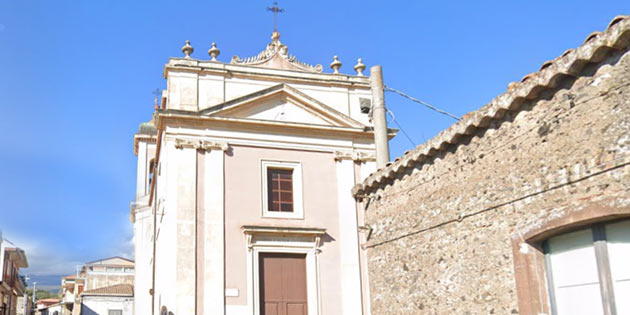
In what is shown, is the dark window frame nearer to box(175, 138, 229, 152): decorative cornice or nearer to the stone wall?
box(175, 138, 229, 152): decorative cornice

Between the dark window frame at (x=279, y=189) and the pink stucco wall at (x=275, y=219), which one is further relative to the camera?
the dark window frame at (x=279, y=189)

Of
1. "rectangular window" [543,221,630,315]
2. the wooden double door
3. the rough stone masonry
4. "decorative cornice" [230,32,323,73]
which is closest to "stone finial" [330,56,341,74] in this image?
"decorative cornice" [230,32,323,73]

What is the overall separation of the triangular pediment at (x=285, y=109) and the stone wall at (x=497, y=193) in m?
6.90

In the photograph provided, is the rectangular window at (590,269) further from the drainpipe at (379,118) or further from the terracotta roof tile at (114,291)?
the terracotta roof tile at (114,291)

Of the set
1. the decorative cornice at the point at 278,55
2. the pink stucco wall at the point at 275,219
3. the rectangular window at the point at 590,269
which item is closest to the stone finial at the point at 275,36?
the decorative cornice at the point at 278,55

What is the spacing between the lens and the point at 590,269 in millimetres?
7945

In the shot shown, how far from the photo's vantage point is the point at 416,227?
36.3 ft

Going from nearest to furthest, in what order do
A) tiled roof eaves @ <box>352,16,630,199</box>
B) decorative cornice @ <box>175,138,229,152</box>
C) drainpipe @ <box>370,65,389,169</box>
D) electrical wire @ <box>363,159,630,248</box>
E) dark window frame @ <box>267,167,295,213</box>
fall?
tiled roof eaves @ <box>352,16,630,199</box>
electrical wire @ <box>363,159,630,248</box>
drainpipe @ <box>370,65,389,169</box>
decorative cornice @ <box>175,138,229,152</box>
dark window frame @ <box>267,167,295,213</box>

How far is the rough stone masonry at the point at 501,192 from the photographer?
7531 millimetres

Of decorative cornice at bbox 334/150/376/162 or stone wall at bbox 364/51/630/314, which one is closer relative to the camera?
stone wall at bbox 364/51/630/314

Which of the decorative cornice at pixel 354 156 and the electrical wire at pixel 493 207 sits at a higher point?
the decorative cornice at pixel 354 156

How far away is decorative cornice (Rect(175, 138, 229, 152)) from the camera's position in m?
17.4

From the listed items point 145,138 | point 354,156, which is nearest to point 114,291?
point 145,138

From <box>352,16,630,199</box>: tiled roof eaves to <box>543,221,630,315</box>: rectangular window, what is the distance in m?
1.84
